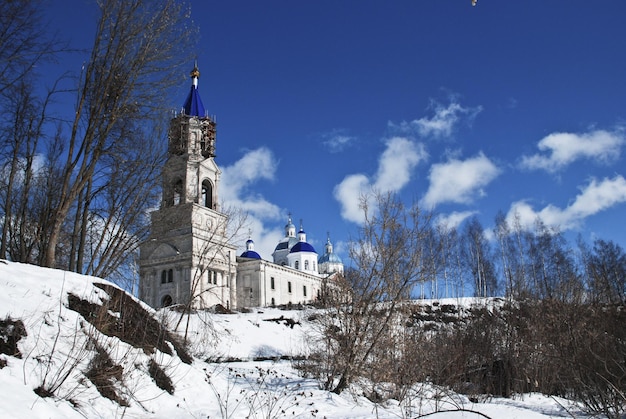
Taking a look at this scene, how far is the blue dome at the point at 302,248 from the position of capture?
6754cm

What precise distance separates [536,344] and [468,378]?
2195mm

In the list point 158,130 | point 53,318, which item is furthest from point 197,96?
point 53,318

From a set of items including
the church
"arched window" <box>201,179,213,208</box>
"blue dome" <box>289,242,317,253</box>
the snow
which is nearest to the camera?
the snow

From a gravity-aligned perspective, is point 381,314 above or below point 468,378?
above

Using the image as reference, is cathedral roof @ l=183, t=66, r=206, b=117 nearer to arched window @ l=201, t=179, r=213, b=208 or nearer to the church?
the church

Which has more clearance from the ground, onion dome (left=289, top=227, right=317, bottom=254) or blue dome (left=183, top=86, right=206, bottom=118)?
blue dome (left=183, top=86, right=206, bottom=118)

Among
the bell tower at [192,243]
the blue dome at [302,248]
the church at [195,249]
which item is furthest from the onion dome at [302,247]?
the bell tower at [192,243]

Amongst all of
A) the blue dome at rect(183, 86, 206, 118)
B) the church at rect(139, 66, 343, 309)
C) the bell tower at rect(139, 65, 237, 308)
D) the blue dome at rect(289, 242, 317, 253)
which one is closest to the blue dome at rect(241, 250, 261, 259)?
the church at rect(139, 66, 343, 309)

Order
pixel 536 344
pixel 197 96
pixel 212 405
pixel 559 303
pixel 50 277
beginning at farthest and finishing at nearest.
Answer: pixel 197 96 < pixel 536 344 < pixel 559 303 < pixel 50 277 < pixel 212 405

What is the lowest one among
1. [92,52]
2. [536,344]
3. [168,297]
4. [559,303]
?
[536,344]

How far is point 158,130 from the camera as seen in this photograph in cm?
1666

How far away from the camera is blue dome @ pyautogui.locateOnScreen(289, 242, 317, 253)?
67.5 meters

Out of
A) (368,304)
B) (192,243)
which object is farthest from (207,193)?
(368,304)

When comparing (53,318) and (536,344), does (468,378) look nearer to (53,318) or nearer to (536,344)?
(536,344)
